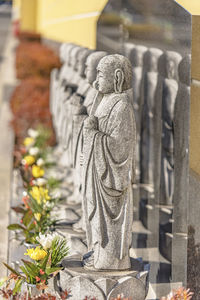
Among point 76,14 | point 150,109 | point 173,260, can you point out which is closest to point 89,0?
point 76,14

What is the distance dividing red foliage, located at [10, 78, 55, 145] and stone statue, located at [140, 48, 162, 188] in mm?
3584

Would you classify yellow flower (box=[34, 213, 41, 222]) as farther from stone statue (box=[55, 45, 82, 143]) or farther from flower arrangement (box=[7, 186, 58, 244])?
stone statue (box=[55, 45, 82, 143])

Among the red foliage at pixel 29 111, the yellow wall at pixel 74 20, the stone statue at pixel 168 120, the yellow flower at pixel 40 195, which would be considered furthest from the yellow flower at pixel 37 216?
the red foliage at pixel 29 111

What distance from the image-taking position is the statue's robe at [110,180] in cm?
475

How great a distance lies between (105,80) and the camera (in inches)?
193

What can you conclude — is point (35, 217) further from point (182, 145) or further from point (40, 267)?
point (182, 145)

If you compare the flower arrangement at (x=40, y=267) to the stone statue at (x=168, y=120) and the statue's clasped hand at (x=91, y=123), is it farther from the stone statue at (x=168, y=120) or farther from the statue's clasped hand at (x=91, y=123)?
the stone statue at (x=168, y=120)

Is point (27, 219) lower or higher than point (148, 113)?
lower

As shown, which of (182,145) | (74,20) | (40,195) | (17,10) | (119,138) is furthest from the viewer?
(17,10)

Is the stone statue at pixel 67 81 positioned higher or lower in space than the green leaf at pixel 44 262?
higher

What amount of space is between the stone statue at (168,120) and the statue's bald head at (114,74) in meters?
1.15

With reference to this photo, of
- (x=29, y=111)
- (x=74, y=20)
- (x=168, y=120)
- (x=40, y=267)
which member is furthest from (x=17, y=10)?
Result: (x=40, y=267)

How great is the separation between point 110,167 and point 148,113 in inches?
122

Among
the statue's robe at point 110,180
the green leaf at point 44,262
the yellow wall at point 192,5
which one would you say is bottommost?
the green leaf at point 44,262
